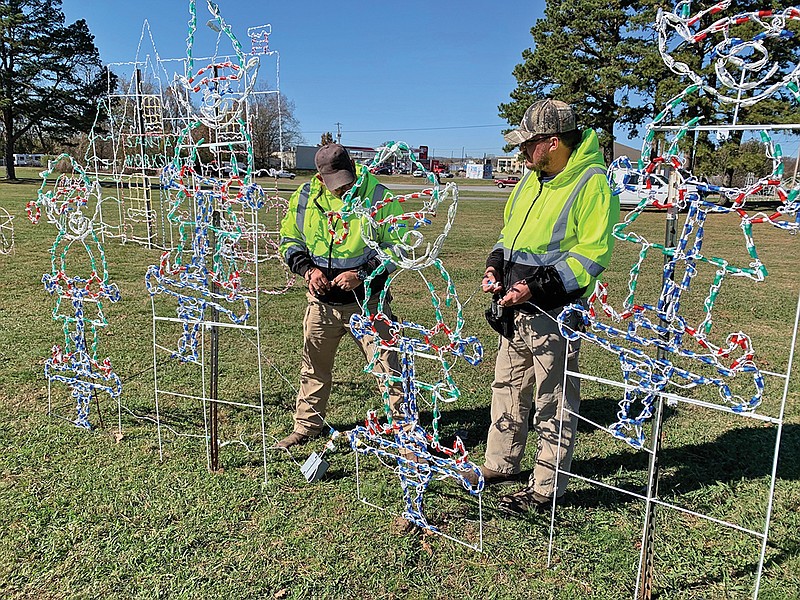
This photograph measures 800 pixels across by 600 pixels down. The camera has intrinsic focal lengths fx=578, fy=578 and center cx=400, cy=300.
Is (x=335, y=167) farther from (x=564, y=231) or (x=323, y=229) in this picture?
(x=564, y=231)

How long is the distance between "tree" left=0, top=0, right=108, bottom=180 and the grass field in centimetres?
3046

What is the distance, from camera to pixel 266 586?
254 cm

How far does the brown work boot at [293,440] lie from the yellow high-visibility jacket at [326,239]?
3.10 ft

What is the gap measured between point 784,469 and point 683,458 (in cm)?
57

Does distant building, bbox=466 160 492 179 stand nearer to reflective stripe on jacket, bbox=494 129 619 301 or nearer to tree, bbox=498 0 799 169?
tree, bbox=498 0 799 169

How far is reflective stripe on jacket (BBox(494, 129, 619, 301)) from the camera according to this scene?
255 centimetres

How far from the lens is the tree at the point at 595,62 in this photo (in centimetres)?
2245

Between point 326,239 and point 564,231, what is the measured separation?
1.35m

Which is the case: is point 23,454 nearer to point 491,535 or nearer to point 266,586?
point 266,586

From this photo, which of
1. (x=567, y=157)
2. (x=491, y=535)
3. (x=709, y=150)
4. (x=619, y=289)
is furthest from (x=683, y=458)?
(x=709, y=150)

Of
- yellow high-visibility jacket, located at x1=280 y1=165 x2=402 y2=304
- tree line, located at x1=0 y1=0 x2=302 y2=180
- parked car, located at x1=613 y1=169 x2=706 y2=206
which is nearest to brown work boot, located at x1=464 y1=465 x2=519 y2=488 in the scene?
yellow high-visibility jacket, located at x1=280 y1=165 x2=402 y2=304

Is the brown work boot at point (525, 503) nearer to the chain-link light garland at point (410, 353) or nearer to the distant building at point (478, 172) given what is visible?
the chain-link light garland at point (410, 353)

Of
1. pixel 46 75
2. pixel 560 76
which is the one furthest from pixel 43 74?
pixel 560 76

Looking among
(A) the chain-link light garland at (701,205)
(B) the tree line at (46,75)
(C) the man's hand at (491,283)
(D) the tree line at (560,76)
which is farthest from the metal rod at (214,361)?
(B) the tree line at (46,75)
